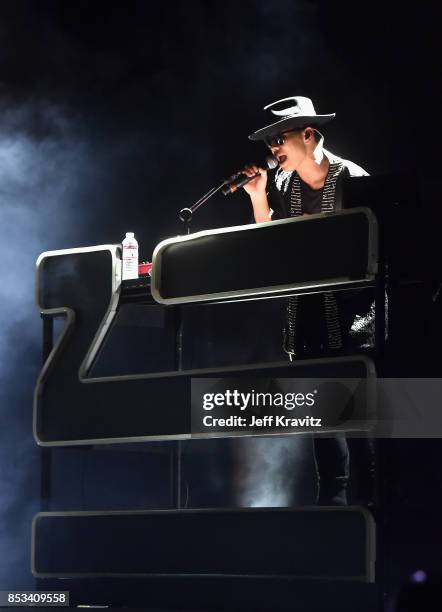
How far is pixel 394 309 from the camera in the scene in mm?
2885

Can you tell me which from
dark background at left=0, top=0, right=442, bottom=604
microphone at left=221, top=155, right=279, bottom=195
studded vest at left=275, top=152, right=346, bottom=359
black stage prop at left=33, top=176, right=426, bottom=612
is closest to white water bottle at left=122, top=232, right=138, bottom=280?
black stage prop at left=33, top=176, right=426, bottom=612

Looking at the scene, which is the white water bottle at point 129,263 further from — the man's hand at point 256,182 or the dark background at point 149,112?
the dark background at point 149,112

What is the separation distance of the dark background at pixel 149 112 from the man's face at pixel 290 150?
1182 millimetres

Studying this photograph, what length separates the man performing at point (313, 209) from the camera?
3.13 m

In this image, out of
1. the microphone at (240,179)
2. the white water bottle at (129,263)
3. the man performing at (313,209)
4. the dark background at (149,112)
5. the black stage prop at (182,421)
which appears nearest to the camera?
the black stage prop at (182,421)

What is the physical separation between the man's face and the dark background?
46.5 inches

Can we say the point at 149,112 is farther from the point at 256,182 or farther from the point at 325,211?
the point at 325,211

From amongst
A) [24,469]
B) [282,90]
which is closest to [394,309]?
[282,90]

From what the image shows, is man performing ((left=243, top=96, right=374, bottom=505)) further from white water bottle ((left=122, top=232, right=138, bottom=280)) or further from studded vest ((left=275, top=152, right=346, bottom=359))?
white water bottle ((left=122, top=232, right=138, bottom=280))

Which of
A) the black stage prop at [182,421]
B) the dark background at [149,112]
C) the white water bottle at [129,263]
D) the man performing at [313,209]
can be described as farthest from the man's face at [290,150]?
the dark background at [149,112]

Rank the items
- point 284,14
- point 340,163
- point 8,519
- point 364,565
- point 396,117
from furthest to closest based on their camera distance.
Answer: point 8,519 → point 284,14 → point 396,117 → point 340,163 → point 364,565

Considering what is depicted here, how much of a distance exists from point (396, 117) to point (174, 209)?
1.16 metres

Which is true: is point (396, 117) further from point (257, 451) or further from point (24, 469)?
point (24, 469)

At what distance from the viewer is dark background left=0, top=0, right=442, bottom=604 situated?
4699 mm
